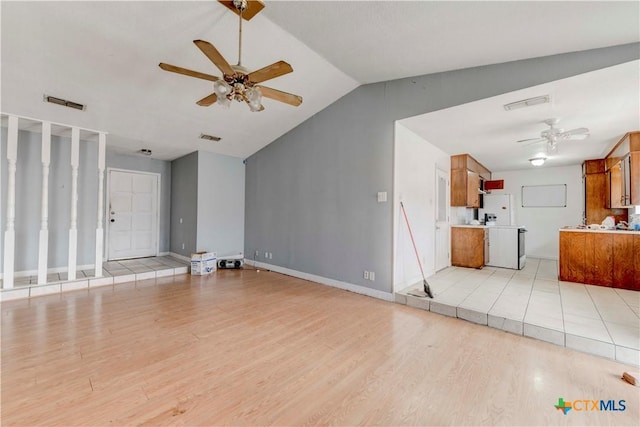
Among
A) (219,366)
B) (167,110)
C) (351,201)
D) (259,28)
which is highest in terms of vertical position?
(259,28)

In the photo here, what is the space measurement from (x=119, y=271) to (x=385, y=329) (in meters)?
5.00

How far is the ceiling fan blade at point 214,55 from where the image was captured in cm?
209

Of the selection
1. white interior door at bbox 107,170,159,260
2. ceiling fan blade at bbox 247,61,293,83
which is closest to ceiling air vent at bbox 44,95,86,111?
white interior door at bbox 107,170,159,260

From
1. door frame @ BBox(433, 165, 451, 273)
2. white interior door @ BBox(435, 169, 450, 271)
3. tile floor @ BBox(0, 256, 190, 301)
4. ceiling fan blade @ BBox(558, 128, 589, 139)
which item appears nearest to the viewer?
ceiling fan blade @ BBox(558, 128, 589, 139)

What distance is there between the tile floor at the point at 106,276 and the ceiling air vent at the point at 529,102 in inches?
239

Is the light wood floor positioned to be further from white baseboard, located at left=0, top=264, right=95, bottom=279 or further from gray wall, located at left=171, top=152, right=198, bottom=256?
gray wall, located at left=171, top=152, right=198, bottom=256

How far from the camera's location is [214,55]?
2.19 meters

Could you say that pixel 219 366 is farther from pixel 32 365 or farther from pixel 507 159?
pixel 507 159

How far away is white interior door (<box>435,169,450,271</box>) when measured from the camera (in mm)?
5383

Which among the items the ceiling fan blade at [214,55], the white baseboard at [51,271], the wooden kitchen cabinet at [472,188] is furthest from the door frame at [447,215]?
the white baseboard at [51,271]

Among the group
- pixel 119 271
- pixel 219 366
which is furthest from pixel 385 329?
pixel 119 271

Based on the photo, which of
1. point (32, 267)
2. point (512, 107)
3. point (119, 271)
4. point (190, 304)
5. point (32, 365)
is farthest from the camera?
point (119, 271)

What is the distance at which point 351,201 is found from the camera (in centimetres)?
455

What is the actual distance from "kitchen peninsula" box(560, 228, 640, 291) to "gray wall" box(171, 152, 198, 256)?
7.07 meters
